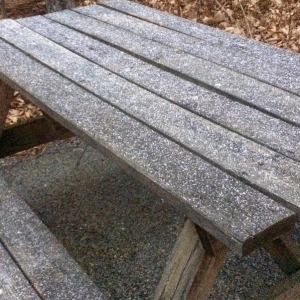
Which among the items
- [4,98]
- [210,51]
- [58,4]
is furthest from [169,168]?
[58,4]

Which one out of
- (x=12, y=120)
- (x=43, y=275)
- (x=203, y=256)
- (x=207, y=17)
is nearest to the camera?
(x=203, y=256)

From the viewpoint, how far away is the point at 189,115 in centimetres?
157

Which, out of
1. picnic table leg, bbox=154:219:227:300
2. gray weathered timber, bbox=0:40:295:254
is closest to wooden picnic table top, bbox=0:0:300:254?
gray weathered timber, bbox=0:40:295:254

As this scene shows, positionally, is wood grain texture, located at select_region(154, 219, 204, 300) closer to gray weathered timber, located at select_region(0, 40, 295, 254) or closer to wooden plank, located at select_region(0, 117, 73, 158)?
gray weathered timber, located at select_region(0, 40, 295, 254)

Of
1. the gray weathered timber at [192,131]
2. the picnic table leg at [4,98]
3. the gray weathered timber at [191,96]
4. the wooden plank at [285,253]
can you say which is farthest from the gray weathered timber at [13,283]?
the picnic table leg at [4,98]

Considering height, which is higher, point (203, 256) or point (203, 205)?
point (203, 205)

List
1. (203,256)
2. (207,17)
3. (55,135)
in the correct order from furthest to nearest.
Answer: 1. (207,17)
2. (55,135)
3. (203,256)

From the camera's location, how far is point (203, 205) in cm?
116

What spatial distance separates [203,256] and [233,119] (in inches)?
15.0

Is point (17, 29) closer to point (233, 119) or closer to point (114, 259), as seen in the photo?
point (114, 259)

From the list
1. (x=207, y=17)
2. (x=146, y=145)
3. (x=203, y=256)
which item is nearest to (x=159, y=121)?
(x=146, y=145)

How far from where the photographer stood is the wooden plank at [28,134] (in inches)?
105

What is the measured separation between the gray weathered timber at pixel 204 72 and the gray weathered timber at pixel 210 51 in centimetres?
4

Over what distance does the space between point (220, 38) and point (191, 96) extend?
2.13 ft
